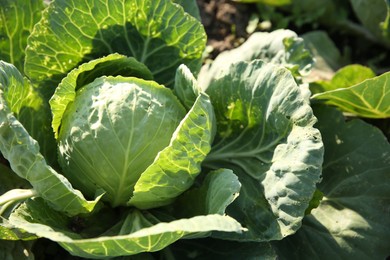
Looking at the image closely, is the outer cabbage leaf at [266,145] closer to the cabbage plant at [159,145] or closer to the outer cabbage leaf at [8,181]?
the cabbage plant at [159,145]

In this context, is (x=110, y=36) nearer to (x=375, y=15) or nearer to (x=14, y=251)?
(x=14, y=251)

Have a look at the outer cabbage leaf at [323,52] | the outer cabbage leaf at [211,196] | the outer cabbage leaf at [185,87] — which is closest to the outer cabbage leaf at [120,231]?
the outer cabbage leaf at [211,196]

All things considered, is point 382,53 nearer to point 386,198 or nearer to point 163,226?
point 386,198

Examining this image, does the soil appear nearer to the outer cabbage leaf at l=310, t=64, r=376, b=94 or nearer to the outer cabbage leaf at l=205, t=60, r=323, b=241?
the outer cabbage leaf at l=310, t=64, r=376, b=94

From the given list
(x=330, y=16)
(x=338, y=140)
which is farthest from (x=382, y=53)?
(x=338, y=140)

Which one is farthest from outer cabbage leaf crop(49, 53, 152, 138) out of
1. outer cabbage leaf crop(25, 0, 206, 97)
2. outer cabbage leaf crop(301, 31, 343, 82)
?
outer cabbage leaf crop(301, 31, 343, 82)

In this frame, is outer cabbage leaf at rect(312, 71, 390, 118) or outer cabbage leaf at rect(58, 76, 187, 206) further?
outer cabbage leaf at rect(312, 71, 390, 118)
